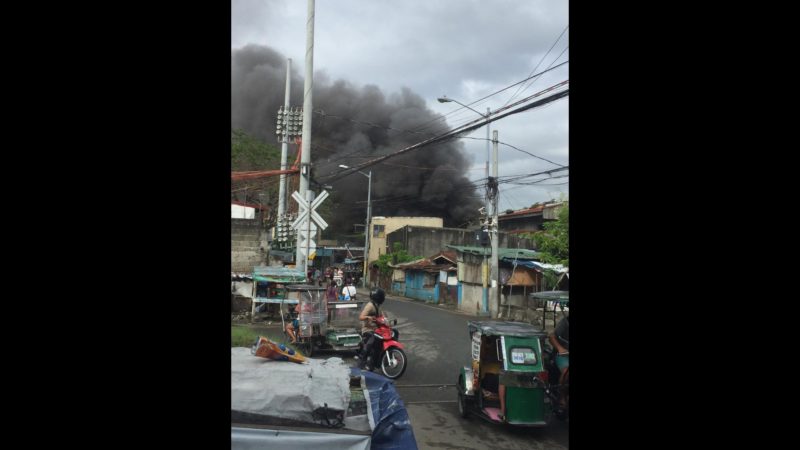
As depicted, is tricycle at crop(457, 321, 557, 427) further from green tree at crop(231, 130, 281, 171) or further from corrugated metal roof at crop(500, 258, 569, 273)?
green tree at crop(231, 130, 281, 171)

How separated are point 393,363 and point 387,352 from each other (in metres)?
0.18

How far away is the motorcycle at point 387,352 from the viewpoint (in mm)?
6867

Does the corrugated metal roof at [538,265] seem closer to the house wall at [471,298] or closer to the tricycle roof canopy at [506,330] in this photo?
the house wall at [471,298]

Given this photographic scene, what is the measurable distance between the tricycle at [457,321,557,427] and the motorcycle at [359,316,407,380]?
5.20 feet

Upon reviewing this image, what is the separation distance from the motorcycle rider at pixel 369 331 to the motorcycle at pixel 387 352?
5cm

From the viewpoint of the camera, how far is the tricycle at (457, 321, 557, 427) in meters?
4.88

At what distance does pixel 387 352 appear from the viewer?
6914 mm

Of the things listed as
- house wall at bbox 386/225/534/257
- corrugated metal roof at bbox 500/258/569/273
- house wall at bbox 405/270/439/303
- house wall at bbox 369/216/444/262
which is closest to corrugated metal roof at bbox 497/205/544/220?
house wall at bbox 405/270/439/303
